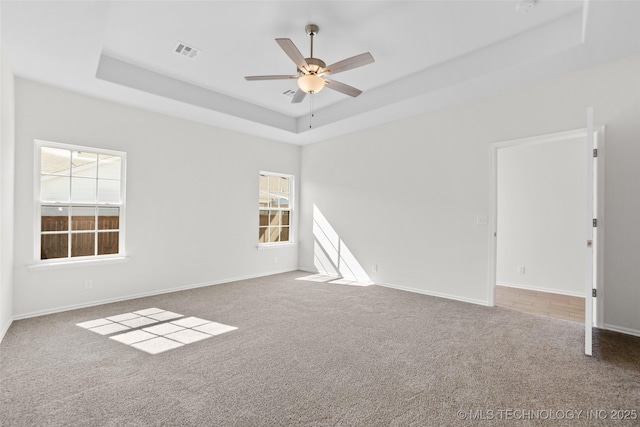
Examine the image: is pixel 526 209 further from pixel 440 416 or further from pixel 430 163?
pixel 440 416

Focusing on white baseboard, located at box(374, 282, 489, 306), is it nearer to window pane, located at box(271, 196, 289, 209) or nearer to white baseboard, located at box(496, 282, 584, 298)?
white baseboard, located at box(496, 282, 584, 298)

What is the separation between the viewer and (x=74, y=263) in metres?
3.90

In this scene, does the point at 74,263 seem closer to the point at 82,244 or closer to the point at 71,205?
the point at 82,244

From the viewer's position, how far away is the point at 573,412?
6.31 ft

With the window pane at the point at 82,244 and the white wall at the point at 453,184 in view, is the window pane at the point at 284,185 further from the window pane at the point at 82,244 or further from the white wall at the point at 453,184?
the window pane at the point at 82,244

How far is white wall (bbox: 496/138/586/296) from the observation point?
4.72 m

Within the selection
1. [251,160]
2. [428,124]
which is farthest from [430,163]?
[251,160]

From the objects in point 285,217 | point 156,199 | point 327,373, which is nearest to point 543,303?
point 327,373

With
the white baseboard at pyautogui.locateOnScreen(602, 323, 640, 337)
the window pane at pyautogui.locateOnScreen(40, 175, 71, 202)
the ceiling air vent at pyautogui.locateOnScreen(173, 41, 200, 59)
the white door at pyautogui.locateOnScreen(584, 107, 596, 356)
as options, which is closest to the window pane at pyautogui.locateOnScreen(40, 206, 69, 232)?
the window pane at pyautogui.locateOnScreen(40, 175, 71, 202)

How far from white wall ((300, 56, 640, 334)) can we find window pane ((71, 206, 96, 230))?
12.1 feet

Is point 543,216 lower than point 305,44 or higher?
lower

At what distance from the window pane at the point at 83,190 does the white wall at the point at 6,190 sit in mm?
611

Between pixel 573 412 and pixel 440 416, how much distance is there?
84cm

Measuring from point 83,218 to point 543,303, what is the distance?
6.32 m
